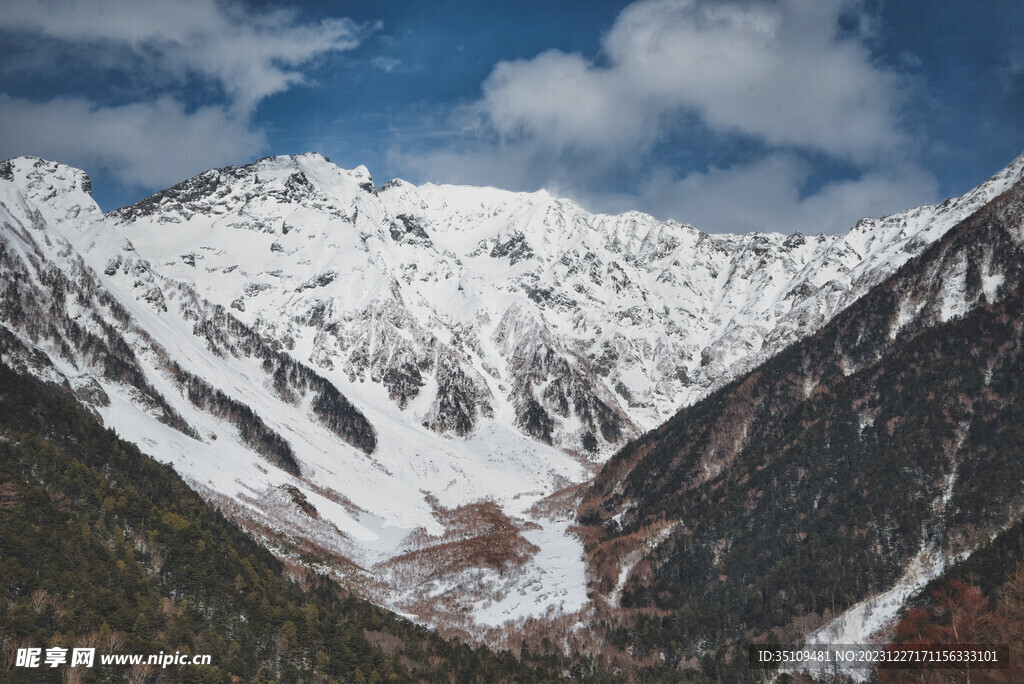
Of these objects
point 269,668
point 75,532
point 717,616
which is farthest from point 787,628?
point 75,532

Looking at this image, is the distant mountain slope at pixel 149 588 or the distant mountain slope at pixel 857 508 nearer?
the distant mountain slope at pixel 149 588

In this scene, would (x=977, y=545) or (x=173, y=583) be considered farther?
(x=977, y=545)

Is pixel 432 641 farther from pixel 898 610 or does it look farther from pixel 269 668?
pixel 898 610

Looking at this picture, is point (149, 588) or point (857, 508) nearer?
point (149, 588)

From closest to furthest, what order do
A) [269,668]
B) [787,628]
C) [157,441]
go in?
[269,668]
[787,628]
[157,441]

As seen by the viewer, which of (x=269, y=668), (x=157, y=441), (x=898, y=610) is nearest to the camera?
(x=269, y=668)

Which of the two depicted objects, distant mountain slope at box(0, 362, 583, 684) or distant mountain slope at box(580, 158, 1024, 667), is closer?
distant mountain slope at box(0, 362, 583, 684)

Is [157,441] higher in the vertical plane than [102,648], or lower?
higher

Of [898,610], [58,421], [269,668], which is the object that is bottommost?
[269,668]
